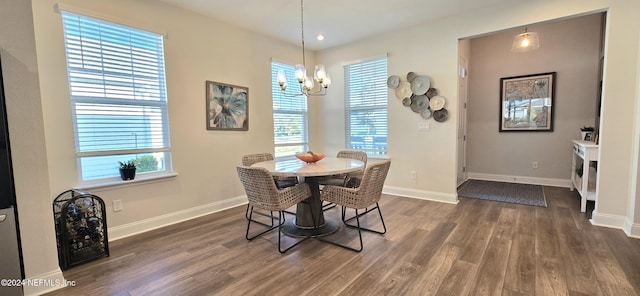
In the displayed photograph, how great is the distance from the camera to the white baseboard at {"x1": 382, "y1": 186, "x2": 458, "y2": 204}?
3.84 m

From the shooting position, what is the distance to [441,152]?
3.88m

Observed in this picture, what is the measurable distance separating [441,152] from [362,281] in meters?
2.56

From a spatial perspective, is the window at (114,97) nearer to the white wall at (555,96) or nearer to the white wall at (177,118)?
the white wall at (177,118)

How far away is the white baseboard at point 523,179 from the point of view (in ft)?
15.1

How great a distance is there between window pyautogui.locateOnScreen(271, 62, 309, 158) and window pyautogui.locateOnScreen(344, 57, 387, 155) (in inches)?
31.2

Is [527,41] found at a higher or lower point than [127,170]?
higher

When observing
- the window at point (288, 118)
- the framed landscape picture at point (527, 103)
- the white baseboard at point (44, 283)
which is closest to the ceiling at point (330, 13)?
the window at point (288, 118)

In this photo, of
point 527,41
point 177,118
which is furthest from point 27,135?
point 527,41

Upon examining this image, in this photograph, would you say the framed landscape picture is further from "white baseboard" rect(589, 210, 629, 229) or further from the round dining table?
the round dining table

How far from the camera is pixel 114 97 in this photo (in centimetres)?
273

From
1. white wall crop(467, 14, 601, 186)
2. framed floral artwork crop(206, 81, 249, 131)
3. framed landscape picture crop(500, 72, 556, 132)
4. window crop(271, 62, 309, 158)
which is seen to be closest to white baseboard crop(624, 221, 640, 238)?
white wall crop(467, 14, 601, 186)

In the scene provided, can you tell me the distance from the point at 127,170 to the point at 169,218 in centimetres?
73

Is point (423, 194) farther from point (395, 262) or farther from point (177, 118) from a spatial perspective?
point (177, 118)

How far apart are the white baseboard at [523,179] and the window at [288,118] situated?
3403mm
